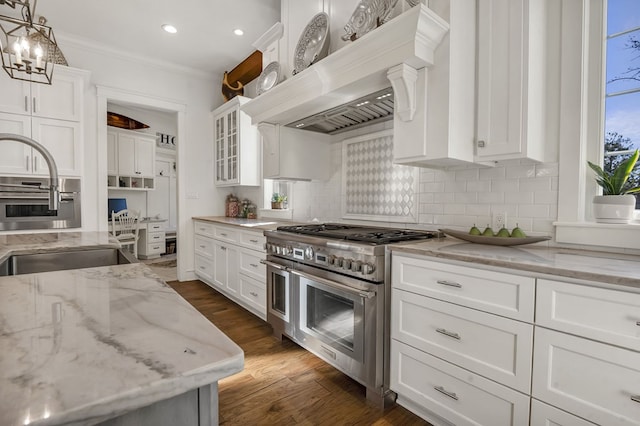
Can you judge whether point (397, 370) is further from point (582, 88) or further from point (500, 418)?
point (582, 88)

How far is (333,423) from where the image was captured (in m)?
1.67

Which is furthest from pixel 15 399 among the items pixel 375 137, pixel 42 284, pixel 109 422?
pixel 375 137

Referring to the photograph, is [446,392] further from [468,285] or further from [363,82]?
[363,82]

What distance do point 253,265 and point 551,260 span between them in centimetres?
237

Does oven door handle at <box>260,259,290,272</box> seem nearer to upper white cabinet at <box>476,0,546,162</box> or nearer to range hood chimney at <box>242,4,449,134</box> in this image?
range hood chimney at <box>242,4,449,134</box>

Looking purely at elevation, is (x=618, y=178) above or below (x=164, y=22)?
below

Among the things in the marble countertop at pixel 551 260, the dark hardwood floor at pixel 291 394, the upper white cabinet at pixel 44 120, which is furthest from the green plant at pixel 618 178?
the upper white cabinet at pixel 44 120

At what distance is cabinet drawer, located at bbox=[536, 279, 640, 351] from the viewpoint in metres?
1.03

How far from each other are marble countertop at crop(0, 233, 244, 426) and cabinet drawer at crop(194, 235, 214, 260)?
10.6 feet

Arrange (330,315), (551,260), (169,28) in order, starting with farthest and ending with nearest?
1. (169,28)
2. (330,315)
3. (551,260)

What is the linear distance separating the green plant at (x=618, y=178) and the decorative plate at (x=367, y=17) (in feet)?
4.51

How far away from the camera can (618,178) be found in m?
1.50

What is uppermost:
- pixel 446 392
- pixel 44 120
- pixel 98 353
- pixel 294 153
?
pixel 44 120

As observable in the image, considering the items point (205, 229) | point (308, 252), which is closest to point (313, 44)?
point (308, 252)
